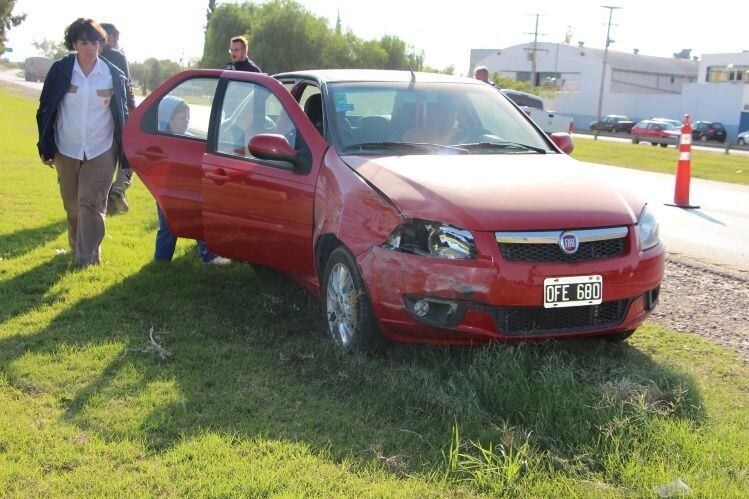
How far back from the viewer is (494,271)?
4.22m

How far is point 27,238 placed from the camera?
26.2ft

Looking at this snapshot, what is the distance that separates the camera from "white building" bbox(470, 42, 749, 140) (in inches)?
2576

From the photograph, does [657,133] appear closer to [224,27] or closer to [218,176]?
[224,27]

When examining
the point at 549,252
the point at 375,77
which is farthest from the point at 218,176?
the point at 549,252

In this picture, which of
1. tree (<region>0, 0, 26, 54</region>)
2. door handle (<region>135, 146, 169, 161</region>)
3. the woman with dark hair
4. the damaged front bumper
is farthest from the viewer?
tree (<region>0, 0, 26, 54</region>)

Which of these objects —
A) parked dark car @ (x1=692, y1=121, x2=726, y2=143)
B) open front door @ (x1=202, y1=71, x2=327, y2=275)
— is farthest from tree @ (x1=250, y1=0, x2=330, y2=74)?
open front door @ (x1=202, y1=71, x2=327, y2=275)

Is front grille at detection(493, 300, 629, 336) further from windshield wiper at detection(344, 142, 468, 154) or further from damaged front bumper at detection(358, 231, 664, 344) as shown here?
windshield wiper at detection(344, 142, 468, 154)

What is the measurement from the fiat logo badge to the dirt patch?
1453mm

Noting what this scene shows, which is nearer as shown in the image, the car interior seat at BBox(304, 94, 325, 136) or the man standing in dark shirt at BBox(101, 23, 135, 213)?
the car interior seat at BBox(304, 94, 325, 136)

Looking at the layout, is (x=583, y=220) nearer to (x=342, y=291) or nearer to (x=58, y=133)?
(x=342, y=291)

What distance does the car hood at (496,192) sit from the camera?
4328 mm

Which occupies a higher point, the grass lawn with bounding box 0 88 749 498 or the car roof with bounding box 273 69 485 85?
the car roof with bounding box 273 69 485 85

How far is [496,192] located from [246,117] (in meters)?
2.24

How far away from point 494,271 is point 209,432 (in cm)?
156
